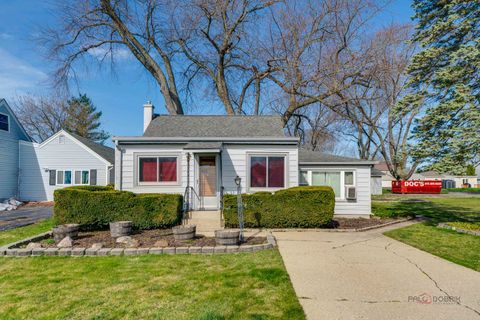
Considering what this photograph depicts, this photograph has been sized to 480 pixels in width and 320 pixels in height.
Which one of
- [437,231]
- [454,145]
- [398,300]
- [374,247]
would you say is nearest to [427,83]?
[454,145]

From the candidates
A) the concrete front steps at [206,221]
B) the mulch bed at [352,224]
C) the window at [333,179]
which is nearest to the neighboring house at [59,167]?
the concrete front steps at [206,221]

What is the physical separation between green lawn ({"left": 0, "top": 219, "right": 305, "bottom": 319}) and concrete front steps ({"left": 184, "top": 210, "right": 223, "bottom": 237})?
2.53 m

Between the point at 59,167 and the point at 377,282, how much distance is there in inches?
804

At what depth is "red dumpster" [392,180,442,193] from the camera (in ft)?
108

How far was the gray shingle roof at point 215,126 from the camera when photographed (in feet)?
39.3

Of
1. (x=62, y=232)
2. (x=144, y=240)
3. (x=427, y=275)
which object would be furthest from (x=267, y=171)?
(x=62, y=232)

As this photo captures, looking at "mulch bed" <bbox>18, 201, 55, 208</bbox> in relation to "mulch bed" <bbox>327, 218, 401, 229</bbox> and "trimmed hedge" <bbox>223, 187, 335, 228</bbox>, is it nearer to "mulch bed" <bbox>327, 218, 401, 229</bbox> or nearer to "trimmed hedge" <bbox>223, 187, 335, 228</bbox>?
"trimmed hedge" <bbox>223, 187, 335, 228</bbox>

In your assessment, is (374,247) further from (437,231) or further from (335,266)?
(437,231)

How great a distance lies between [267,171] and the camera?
35.8ft

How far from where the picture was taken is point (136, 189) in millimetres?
10695

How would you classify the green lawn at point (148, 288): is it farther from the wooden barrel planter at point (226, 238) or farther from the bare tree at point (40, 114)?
the bare tree at point (40, 114)

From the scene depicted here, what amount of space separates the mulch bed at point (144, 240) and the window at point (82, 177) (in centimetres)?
1207

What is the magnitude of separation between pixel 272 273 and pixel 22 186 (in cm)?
2079

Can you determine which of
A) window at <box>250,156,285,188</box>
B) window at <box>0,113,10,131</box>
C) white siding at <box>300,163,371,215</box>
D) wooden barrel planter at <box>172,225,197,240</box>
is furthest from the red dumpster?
window at <box>0,113,10,131</box>
